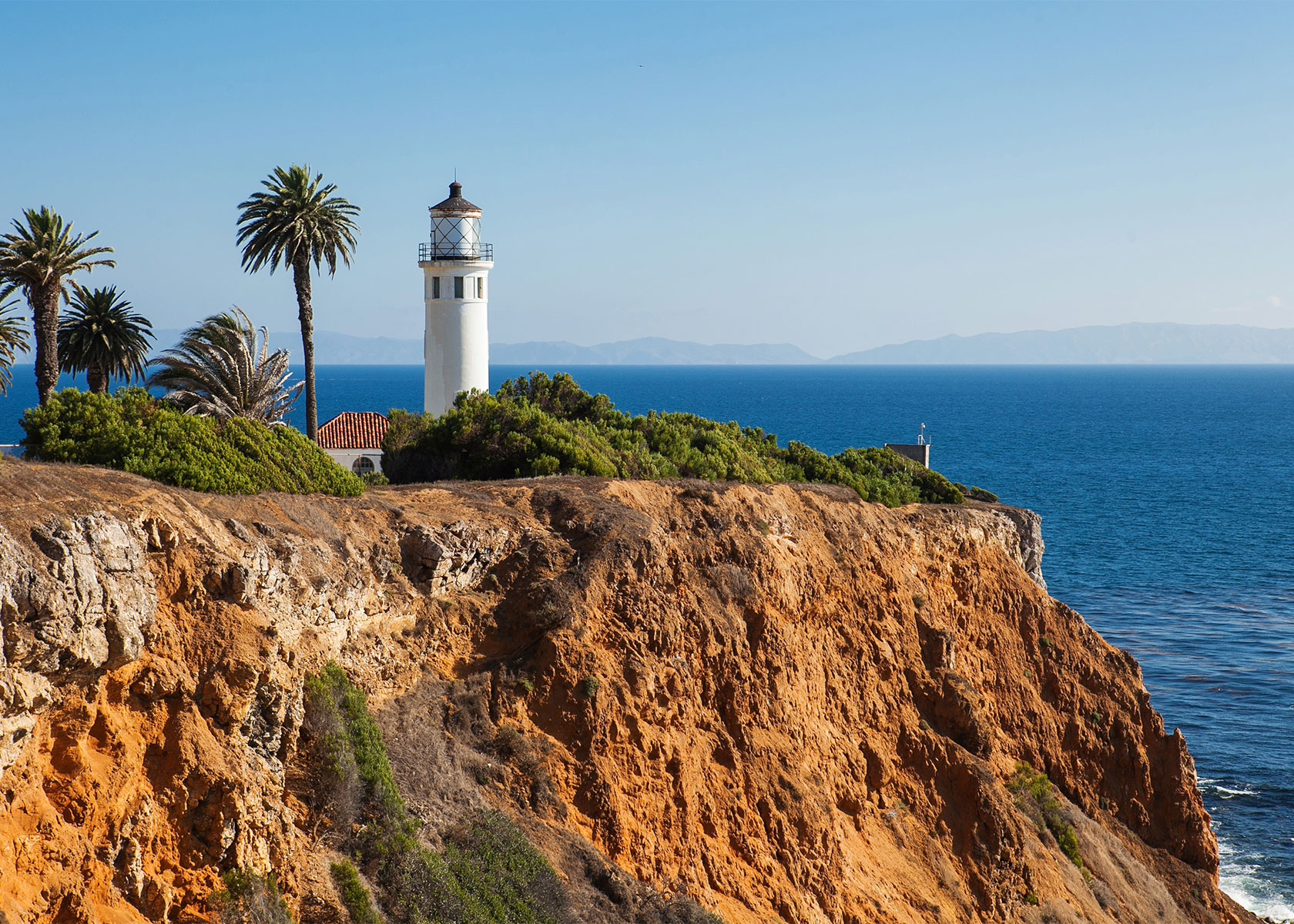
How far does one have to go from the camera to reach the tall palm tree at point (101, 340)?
37.7 metres

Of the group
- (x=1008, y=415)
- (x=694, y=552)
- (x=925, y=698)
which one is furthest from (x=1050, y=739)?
(x=1008, y=415)

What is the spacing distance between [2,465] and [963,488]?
2965cm

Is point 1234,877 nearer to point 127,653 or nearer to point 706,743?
point 706,743

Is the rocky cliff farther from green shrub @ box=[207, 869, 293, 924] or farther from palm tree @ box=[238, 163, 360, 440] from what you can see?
palm tree @ box=[238, 163, 360, 440]

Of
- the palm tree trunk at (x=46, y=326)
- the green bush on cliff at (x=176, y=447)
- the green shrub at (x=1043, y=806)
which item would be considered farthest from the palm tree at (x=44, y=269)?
the green shrub at (x=1043, y=806)

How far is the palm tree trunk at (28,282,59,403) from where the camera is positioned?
33.2 meters

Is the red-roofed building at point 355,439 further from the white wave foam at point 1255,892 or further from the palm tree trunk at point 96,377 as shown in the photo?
the white wave foam at point 1255,892

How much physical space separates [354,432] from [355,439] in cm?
62

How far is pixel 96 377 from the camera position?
1507 inches

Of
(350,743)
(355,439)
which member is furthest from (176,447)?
(355,439)

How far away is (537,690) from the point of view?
21.2m

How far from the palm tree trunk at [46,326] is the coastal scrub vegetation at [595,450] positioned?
379 inches

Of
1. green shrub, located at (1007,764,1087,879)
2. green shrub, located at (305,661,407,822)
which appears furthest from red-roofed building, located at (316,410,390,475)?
green shrub, located at (305,661,407,822)

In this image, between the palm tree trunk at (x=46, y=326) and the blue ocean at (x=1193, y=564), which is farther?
the blue ocean at (x=1193, y=564)
